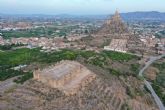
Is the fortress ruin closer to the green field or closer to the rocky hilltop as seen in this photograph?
the green field

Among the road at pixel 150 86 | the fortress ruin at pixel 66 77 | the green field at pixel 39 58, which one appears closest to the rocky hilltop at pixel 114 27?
the road at pixel 150 86

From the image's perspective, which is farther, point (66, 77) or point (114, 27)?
point (114, 27)

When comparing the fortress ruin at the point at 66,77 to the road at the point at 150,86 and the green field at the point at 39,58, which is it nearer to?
the green field at the point at 39,58

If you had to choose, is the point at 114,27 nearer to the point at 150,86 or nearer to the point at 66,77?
the point at 150,86

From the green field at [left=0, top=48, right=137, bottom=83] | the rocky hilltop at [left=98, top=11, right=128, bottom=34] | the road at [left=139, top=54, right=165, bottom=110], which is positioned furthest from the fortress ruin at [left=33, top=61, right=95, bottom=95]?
the rocky hilltop at [left=98, top=11, right=128, bottom=34]

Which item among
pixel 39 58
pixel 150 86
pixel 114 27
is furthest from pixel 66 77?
pixel 114 27

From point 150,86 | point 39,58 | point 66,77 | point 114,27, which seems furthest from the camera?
point 114,27

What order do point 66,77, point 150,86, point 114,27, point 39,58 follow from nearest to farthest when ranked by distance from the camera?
1. point 66,77
2. point 150,86
3. point 39,58
4. point 114,27

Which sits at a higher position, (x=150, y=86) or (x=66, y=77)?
(x=66, y=77)

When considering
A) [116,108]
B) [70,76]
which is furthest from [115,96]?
[70,76]

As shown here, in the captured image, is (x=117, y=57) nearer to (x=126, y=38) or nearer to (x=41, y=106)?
(x=126, y=38)
